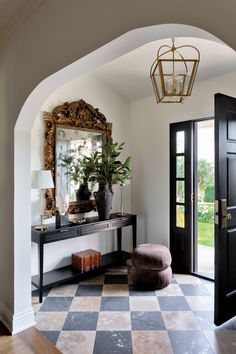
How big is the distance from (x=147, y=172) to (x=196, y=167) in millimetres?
800

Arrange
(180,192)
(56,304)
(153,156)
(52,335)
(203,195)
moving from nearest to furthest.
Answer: (52,335), (56,304), (180,192), (203,195), (153,156)

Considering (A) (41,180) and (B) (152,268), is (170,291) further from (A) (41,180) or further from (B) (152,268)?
(A) (41,180)

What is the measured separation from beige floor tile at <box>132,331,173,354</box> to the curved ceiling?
2.56 metres

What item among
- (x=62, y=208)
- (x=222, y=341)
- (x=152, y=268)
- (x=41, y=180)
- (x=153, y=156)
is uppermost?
(x=153, y=156)

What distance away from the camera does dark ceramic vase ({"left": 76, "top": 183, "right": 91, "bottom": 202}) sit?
3.67 m

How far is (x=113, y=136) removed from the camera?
4.16 metres

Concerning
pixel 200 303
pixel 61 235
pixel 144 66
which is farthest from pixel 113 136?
pixel 200 303

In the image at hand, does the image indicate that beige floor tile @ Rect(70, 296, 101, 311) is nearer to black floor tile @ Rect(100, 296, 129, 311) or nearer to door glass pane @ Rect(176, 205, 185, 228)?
black floor tile @ Rect(100, 296, 129, 311)

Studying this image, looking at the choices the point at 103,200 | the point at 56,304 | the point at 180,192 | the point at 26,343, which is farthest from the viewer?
the point at 180,192

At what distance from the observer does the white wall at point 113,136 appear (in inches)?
130

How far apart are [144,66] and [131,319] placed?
2.89 m

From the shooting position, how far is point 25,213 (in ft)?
8.09

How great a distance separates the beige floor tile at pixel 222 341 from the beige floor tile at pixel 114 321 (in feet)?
2.34

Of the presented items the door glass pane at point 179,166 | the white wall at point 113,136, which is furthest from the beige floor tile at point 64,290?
the door glass pane at point 179,166
